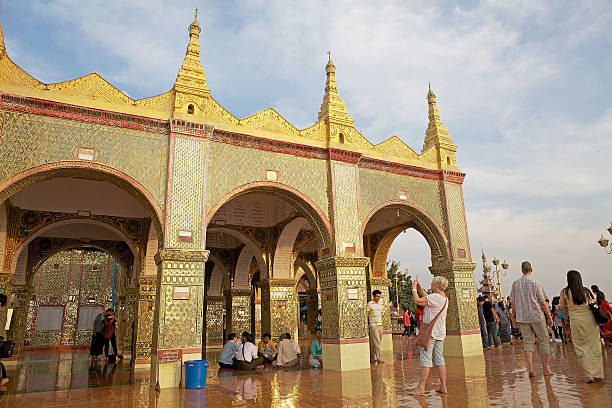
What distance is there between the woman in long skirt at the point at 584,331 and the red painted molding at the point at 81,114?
652 centimetres

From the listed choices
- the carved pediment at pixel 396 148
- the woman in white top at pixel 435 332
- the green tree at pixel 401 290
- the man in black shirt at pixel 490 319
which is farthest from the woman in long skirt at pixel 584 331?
the green tree at pixel 401 290

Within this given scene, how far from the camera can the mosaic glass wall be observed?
53.3ft

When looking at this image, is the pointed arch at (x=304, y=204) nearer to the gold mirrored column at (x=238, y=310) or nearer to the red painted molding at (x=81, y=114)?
the red painted molding at (x=81, y=114)

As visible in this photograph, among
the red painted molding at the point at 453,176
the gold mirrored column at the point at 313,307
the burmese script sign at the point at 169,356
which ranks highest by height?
the red painted molding at the point at 453,176

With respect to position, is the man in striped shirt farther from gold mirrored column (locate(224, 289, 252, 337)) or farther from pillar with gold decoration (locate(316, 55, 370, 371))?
gold mirrored column (locate(224, 289, 252, 337))

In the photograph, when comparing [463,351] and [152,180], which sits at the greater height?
[152,180]

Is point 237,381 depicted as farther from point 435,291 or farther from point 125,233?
point 125,233

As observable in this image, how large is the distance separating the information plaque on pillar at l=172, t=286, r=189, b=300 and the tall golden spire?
15.1ft

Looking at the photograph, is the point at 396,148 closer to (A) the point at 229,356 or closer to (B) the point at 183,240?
(B) the point at 183,240

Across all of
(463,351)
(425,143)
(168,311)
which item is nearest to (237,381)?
(168,311)

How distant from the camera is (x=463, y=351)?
924 cm

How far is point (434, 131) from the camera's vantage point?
1092cm

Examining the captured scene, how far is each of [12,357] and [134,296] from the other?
2.94 m

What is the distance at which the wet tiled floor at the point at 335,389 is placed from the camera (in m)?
4.56
